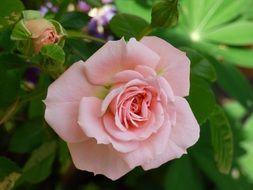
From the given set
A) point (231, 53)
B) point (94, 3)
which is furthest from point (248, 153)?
point (94, 3)

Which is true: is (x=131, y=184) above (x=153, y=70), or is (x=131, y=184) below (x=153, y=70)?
below

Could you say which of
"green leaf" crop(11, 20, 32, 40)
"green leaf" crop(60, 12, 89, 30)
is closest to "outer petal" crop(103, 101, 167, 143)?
"green leaf" crop(11, 20, 32, 40)

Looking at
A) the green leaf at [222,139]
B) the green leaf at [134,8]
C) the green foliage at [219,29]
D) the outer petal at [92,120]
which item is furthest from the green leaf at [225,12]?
the outer petal at [92,120]

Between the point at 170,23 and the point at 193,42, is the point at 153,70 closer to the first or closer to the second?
the point at 170,23

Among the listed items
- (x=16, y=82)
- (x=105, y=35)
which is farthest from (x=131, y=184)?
(x=16, y=82)

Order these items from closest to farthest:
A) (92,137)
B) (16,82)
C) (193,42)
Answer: (92,137)
(16,82)
(193,42)

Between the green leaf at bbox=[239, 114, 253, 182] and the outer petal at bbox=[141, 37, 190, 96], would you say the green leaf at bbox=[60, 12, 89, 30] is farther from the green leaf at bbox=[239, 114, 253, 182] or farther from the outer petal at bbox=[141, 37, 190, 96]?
the green leaf at bbox=[239, 114, 253, 182]
